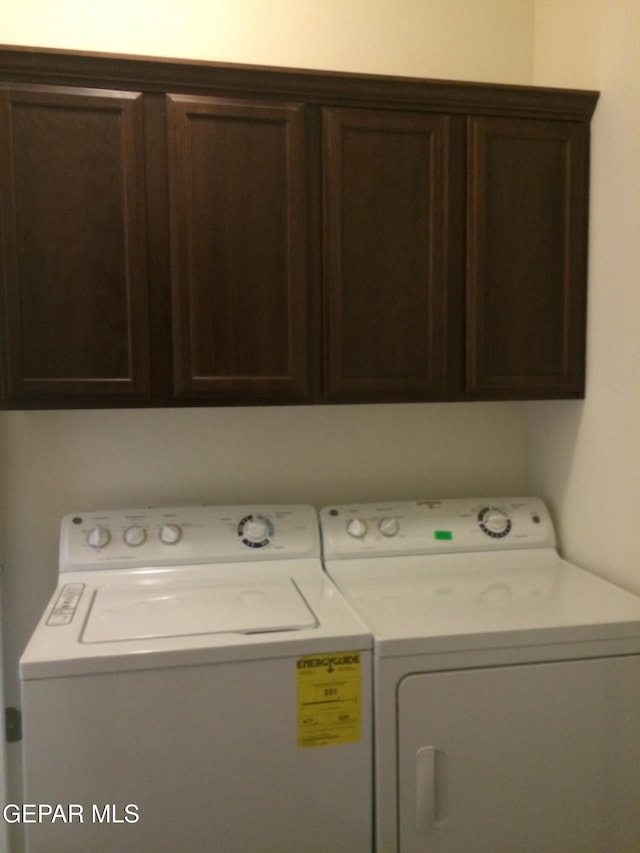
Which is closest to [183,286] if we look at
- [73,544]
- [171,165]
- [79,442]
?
[171,165]

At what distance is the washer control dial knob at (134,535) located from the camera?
1.78m

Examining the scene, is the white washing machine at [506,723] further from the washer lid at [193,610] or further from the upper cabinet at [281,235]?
the upper cabinet at [281,235]

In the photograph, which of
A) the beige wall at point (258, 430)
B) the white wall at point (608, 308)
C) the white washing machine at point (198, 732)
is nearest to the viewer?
the white washing machine at point (198, 732)

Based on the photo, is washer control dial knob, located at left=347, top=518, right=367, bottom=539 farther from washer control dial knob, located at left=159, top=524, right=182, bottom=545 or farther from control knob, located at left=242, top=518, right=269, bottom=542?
washer control dial knob, located at left=159, top=524, right=182, bottom=545

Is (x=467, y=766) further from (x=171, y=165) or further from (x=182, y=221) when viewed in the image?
(x=171, y=165)

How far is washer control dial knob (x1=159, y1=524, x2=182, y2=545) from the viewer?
1.79 meters

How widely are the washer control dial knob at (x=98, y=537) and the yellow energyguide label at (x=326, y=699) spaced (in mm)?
663

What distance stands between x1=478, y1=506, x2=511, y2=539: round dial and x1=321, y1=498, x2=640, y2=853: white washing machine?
353 mm

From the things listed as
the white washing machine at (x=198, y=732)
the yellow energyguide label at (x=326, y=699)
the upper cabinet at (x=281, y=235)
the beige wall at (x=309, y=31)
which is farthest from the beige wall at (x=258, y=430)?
the yellow energyguide label at (x=326, y=699)

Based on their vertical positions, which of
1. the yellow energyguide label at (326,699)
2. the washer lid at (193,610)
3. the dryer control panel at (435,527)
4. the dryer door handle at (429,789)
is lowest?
the dryer door handle at (429,789)

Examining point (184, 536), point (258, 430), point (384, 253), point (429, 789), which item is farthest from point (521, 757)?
point (384, 253)

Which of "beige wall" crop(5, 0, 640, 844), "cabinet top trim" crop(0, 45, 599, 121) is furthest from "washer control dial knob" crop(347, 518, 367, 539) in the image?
"cabinet top trim" crop(0, 45, 599, 121)

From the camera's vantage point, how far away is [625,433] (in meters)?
1.70

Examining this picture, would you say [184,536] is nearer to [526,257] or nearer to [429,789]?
[429,789]
